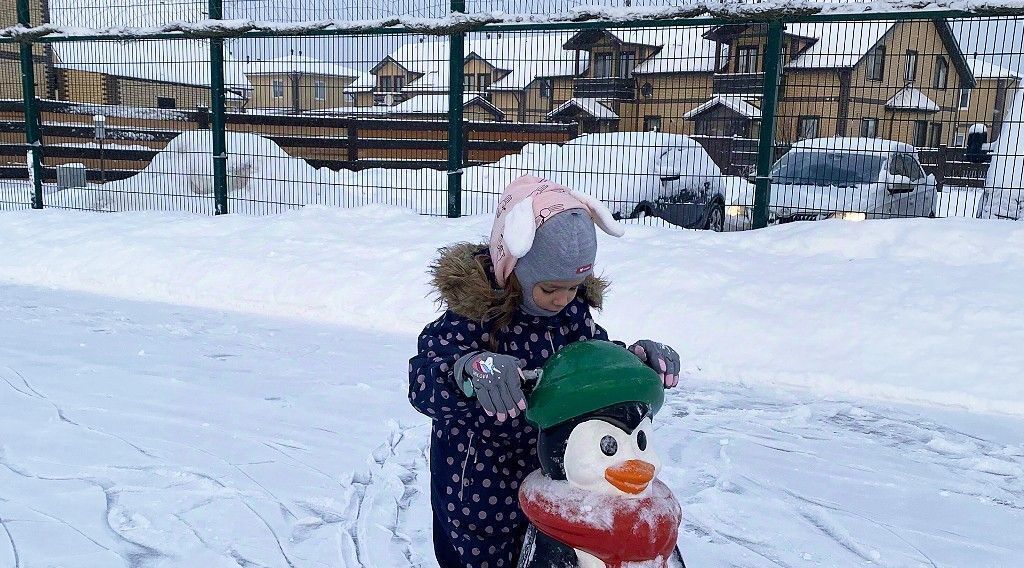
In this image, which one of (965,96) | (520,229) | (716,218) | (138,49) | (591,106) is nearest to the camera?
(520,229)

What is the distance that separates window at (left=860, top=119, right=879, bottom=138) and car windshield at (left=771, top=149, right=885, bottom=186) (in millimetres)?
156

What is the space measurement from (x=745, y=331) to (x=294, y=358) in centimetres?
272

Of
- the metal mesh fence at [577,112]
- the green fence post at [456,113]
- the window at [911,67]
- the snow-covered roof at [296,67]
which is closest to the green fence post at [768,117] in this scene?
the metal mesh fence at [577,112]

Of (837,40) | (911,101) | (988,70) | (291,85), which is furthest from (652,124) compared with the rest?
(291,85)

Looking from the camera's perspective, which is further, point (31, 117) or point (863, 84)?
point (31, 117)

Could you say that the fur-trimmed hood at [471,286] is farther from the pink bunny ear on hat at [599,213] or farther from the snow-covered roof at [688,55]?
the snow-covered roof at [688,55]

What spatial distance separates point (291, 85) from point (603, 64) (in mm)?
3425

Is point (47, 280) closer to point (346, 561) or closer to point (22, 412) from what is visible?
point (22, 412)

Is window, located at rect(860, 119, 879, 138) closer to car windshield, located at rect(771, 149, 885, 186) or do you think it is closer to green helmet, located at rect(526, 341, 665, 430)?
car windshield, located at rect(771, 149, 885, 186)

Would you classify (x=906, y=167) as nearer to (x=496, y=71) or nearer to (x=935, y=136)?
(x=935, y=136)

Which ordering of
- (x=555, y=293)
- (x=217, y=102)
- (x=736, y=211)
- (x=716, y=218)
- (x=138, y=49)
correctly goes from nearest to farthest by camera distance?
(x=555, y=293) < (x=736, y=211) < (x=716, y=218) < (x=217, y=102) < (x=138, y=49)

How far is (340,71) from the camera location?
26.1 ft

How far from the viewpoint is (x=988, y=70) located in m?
6.02

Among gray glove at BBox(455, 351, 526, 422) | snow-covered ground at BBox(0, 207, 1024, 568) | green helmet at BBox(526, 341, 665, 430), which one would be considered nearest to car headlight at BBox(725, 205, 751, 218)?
snow-covered ground at BBox(0, 207, 1024, 568)
